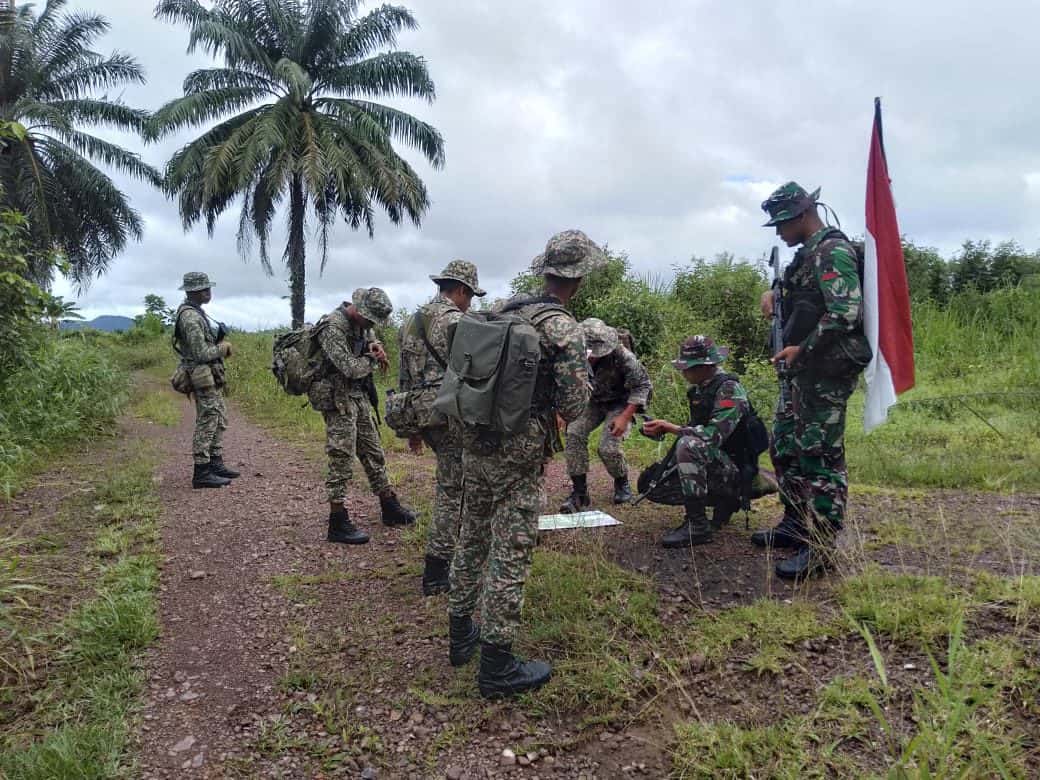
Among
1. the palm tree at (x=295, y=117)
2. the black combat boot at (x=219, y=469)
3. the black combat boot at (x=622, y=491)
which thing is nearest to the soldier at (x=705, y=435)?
the black combat boot at (x=622, y=491)

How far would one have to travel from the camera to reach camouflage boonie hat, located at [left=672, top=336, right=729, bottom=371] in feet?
12.6

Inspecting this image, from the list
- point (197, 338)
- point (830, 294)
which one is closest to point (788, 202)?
point (830, 294)

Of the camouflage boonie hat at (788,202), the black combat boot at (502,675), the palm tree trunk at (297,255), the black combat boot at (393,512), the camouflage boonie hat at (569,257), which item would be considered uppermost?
the palm tree trunk at (297,255)

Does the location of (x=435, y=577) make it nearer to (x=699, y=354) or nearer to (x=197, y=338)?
(x=699, y=354)

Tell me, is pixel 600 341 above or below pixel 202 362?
above

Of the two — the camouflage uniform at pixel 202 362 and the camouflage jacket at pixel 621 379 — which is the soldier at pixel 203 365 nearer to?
the camouflage uniform at pixel 202 362

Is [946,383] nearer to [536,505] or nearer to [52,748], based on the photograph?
[536,505]

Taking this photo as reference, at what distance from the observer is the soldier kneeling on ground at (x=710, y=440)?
3768 millimetres

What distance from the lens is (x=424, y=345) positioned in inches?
141

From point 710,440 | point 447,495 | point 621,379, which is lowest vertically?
point 447,495

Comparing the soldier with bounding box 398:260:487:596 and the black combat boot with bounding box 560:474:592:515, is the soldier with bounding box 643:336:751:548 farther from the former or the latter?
the soldier with bounding box 398:260:487:596

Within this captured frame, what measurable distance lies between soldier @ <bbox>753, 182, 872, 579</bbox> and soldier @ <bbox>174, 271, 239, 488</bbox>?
16.1 ft

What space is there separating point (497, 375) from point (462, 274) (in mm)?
1142

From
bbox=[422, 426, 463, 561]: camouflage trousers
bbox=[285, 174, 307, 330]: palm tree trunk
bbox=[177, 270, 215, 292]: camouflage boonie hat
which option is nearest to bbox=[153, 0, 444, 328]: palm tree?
bbox=[285, 174, 307, 330]: palm tree trunk
